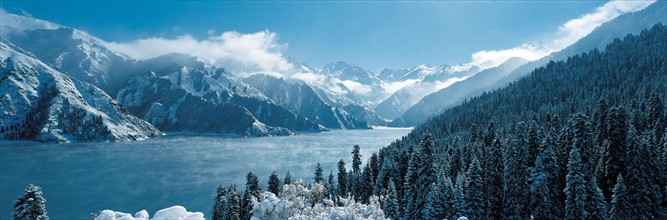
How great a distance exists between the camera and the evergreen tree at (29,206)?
40500 millimetres

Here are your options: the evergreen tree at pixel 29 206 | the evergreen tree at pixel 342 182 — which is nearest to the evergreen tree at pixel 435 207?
the evergreen tree at pixel 29 206

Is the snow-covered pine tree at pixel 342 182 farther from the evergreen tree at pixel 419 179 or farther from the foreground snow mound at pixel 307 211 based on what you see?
the foreground snow mound at pixel 307 211

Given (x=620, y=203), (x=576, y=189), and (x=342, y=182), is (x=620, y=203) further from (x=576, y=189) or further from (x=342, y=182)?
(x=342, y=182)

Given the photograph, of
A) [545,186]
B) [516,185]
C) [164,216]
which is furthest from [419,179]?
[164,216]

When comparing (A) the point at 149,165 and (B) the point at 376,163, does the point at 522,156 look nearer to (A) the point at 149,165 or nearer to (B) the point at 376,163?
(B) the point at 376,163

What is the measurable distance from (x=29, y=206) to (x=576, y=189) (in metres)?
63.6

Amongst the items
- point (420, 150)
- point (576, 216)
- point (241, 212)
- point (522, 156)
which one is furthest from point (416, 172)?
point (241, 212)

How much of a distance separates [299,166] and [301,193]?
15100cm

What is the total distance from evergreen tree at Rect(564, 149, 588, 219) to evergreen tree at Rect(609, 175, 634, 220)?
604 cm

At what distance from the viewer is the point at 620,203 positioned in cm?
4925

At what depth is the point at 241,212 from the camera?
8244cm

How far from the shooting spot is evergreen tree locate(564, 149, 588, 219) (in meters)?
46.2

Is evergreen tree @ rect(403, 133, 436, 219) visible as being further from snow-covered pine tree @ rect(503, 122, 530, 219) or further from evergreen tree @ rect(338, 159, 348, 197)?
evergreen tree @ rect(338, 159, 348, 197)

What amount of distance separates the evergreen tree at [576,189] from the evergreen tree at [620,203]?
238 inches
